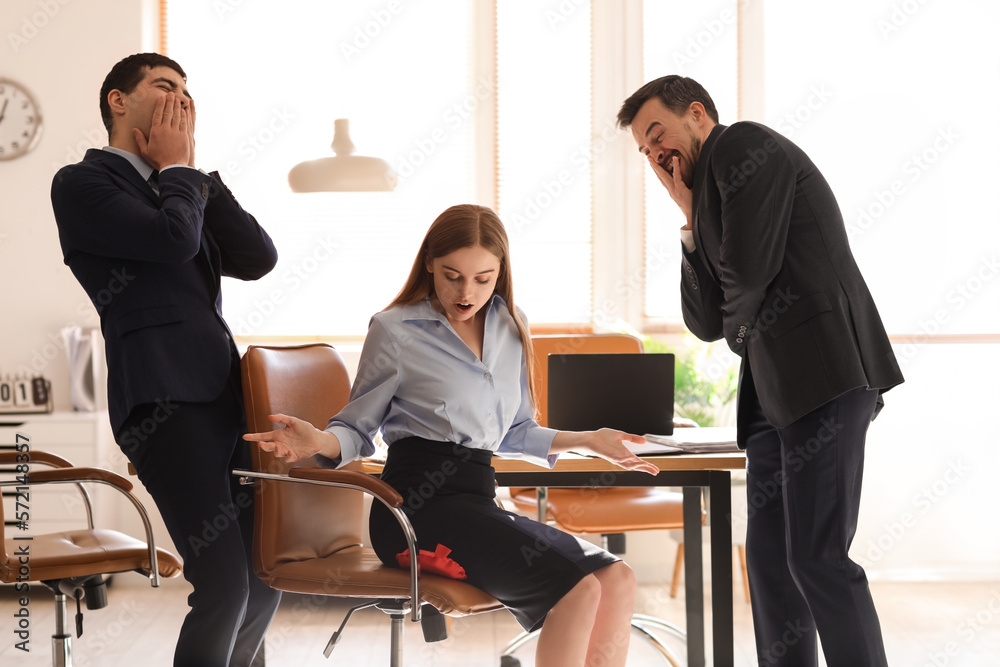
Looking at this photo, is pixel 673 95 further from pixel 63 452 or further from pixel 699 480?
pixel 63 452

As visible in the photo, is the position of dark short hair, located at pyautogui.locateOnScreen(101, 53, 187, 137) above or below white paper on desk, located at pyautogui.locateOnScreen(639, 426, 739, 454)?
above

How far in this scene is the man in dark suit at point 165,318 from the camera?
1.68 meters

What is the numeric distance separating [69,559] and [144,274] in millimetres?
798

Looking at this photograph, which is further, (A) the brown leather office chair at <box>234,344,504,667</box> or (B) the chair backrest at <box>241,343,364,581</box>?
(B) the chair backrest at <box>241,343,364,581</box>

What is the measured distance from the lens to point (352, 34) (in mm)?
4508

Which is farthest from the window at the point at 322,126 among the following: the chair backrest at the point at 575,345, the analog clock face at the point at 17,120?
the chair backrest at the point at 575,345

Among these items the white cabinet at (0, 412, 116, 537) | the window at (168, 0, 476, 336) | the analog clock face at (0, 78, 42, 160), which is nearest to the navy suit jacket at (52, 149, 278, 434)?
the white cabinet at (0, 412, 116, 537)

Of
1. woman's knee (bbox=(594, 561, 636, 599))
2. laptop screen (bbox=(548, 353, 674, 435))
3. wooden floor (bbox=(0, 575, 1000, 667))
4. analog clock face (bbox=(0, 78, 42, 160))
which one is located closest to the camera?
woman's knee (bbox=(594, 561, 636, 599))

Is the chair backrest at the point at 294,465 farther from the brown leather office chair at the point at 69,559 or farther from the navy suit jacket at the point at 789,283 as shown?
the navy suit jacket at the point at 789,283

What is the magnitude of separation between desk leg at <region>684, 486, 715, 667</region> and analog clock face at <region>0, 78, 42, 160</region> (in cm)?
350

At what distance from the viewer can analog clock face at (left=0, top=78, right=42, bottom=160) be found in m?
4.22

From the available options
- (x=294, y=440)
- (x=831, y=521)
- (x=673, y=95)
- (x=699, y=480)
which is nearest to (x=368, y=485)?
(x=294, y=440)

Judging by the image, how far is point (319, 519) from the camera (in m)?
2.10

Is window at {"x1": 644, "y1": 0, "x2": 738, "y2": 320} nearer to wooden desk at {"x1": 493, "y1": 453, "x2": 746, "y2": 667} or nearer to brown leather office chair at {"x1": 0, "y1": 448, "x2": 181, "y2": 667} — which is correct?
wooden desk at {"x1": 493, "y1": 453, "x2": 746, "y2": 667}
